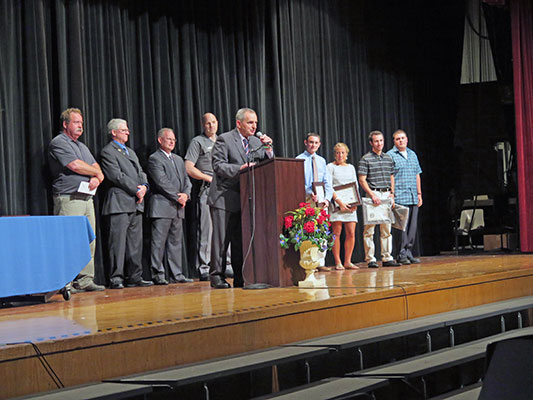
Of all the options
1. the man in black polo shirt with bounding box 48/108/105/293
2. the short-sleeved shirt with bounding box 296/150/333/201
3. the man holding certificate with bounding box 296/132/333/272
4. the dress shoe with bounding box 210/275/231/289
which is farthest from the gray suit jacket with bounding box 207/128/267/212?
the short-sleeved shirt with bounding box 296/150/333/201

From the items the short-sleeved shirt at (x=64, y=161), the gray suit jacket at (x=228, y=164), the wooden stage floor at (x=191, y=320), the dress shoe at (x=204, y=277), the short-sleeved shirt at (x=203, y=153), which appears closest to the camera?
the wooden stage floor at (x=191, y=320)

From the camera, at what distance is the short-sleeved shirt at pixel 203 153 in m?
6.98

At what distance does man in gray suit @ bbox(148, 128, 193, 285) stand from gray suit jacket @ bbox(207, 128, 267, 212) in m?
1.61

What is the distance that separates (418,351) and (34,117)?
3617 mm

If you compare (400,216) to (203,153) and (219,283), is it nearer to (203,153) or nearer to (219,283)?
(203,153)

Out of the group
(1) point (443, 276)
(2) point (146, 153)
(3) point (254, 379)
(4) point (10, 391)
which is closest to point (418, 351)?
(1) point (443, 276)

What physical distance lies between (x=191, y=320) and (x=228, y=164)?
6.27 ft

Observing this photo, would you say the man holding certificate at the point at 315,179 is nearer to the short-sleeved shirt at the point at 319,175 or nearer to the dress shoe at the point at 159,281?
the short-sleeved shirt at the point at 319,175

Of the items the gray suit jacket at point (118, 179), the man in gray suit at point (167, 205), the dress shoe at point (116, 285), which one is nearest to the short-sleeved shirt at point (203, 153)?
the man in gray suit at point (167, 205)

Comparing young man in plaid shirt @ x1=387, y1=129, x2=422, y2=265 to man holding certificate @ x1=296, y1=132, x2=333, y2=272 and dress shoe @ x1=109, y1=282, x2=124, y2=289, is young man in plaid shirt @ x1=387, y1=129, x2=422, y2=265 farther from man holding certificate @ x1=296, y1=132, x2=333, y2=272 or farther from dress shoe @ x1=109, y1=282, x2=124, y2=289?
dress shoe @ x1=109, y1=282, x2=124, y2=289

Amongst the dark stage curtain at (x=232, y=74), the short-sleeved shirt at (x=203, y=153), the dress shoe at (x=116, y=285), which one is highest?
the dark stage curtain at (x=232, y=74)

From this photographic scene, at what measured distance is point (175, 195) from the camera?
260 inches

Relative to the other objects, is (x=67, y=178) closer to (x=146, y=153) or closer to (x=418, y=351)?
(x=146, y=153)

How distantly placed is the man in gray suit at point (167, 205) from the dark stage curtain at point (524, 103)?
4.65 m
